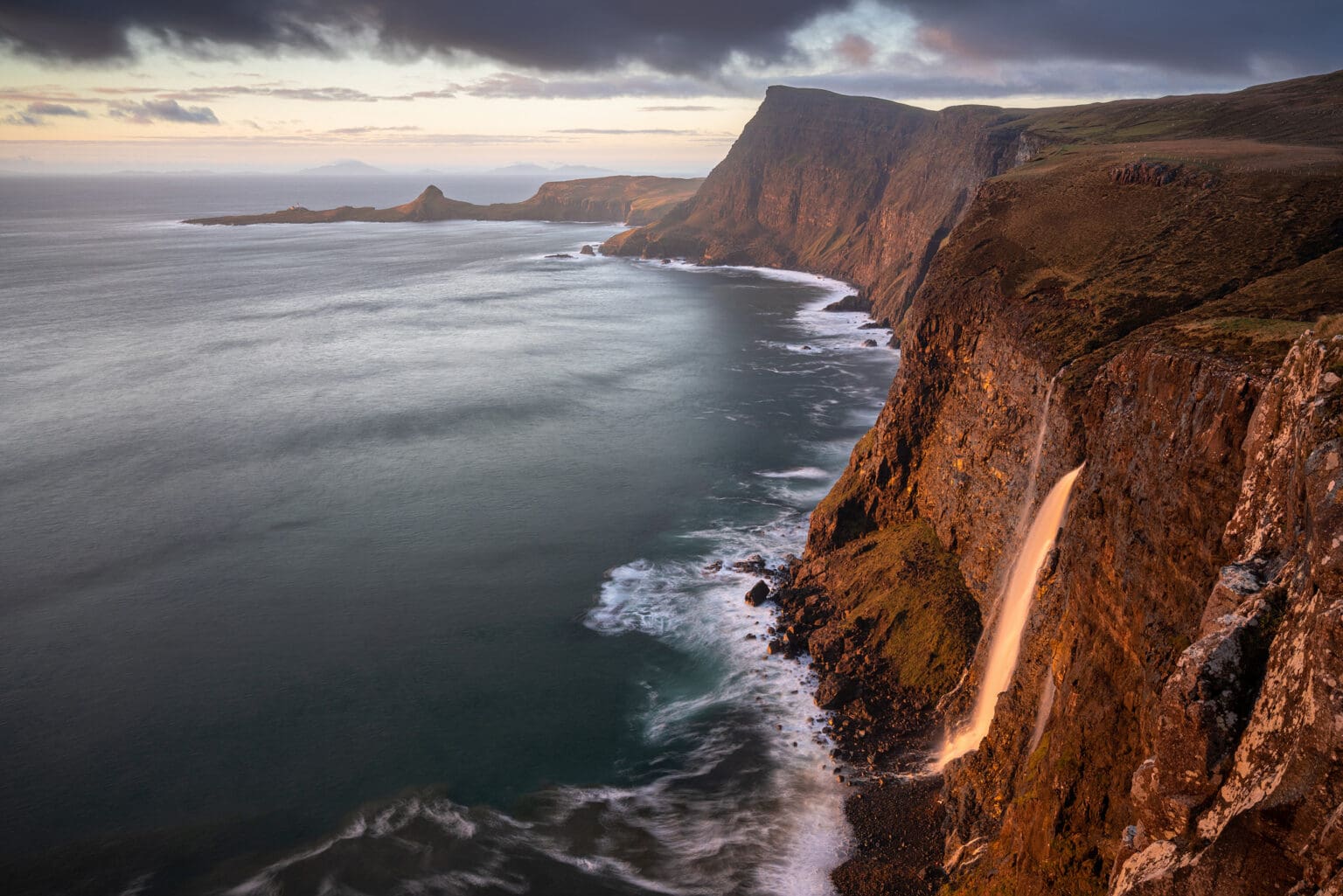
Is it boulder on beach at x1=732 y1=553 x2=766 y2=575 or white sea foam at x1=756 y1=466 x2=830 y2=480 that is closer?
boulder on beach at x1=732 y1=553 x2=766 y2=575

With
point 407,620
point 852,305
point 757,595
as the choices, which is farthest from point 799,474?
point 852,305

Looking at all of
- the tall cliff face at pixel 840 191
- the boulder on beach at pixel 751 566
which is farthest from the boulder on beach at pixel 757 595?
the tall cliff face at pixel 840 191

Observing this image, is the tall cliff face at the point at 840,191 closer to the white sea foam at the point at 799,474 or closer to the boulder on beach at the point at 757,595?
the white sea foam at the point at 799,474

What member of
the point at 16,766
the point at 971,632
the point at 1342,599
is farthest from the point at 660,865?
the point at 16,766

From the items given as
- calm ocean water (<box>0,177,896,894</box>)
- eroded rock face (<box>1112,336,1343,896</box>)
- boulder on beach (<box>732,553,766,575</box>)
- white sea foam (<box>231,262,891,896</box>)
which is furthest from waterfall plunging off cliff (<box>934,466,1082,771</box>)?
boulder on beach (<box>732,553,766,575</box>)

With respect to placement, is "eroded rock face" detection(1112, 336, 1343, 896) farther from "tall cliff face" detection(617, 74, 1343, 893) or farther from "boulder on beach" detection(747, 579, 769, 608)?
"boulder on beach" detection(747, 579, 769, 608)

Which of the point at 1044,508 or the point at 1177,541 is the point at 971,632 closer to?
the point at 1044,508
